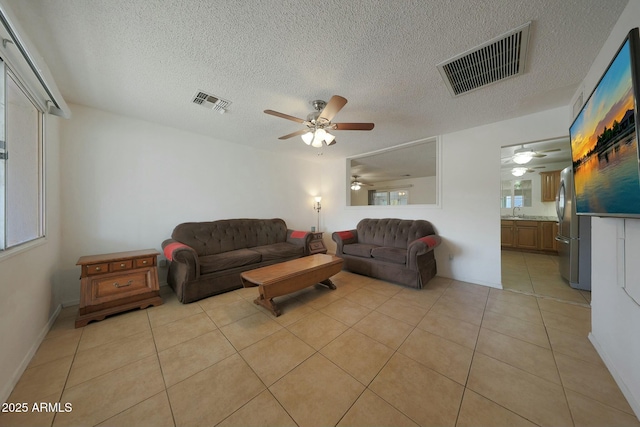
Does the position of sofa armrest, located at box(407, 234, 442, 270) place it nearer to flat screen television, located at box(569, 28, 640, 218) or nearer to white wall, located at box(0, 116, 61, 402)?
flat screen television, located at box(569, 28, 640, 218)

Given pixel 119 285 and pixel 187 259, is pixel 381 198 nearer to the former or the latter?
pixel 187 259

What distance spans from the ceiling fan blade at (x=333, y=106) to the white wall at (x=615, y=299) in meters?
1.72

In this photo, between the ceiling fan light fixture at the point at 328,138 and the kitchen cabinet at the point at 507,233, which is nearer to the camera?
the ceiling fan light fixture at the point at 328,138

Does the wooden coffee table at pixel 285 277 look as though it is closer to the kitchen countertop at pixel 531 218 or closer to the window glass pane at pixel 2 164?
the window glass pane at pixel 2 164

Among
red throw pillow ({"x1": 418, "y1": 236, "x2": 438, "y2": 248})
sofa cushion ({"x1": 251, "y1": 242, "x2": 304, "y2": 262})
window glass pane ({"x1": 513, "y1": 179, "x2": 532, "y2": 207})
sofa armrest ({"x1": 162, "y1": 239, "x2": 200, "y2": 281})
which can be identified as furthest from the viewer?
window glass pane ({"x1": 513, "y1": 179, "x2": 532, "y2": 207})

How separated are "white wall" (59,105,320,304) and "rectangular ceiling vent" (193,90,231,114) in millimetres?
1104

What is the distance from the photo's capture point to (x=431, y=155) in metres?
4.58

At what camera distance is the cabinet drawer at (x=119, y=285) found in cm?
203

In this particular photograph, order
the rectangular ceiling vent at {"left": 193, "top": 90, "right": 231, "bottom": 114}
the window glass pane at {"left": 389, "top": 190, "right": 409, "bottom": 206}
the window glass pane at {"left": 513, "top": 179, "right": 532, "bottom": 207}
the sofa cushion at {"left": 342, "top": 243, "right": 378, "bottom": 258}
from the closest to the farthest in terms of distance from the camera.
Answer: the rectangular ceiling vent at {"left": 193, "top": 90, "right": 231, "bottom": 114} < the sofa cushion at {"left": 342, "top": 243, "right": 378, "bottom": 258} < the window glass pane at {"left": 513, "top": 179, "right": 532, "bottom": 207} < the window glass pane at {"left": 389, "top": 190, "right": 409, "bottom": 206}

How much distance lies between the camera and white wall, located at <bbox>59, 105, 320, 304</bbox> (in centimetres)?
239

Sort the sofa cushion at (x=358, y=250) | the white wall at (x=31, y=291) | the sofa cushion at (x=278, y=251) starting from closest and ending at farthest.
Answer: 1. the white wall at (x=31, y=291)
2. the sofa cushion at (x=278, y=251)
3. the sofa cushion at (x=358, y=250)

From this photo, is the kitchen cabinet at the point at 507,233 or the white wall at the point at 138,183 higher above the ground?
the white wall at the point at 138,183

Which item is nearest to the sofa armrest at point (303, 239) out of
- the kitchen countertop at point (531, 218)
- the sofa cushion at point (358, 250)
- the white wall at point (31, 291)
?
the sofa cushion at point (358, 250)

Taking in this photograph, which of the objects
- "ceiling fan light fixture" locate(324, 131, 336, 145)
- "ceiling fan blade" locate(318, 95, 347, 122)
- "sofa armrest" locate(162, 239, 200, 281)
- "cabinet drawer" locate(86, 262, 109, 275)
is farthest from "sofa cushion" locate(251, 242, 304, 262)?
"ceiling fan blade" locate(318, 95, 347, 122)
